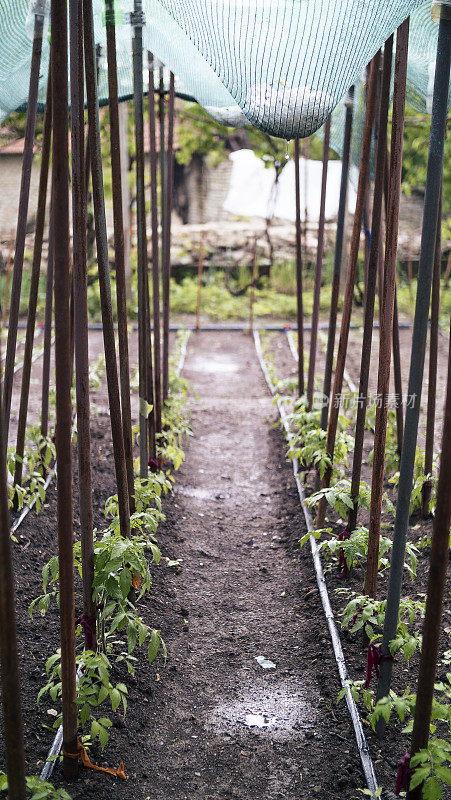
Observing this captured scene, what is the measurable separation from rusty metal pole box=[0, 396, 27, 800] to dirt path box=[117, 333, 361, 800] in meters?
0.70

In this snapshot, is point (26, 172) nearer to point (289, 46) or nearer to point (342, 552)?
point (289, 46)

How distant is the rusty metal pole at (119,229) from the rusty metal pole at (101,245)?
0.28 feet

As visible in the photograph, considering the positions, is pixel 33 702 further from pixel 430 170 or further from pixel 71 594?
pixel 430 170

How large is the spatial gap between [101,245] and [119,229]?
0.34 m

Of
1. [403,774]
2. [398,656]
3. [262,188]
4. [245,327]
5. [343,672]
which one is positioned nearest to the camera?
[403,774]

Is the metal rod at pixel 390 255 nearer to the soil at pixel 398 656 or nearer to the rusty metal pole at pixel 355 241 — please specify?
the rusty metal pole at pixel 355 241

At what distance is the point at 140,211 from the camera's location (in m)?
3.07

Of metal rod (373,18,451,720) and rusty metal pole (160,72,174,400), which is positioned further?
rusty metal pole (160,72,174,400)

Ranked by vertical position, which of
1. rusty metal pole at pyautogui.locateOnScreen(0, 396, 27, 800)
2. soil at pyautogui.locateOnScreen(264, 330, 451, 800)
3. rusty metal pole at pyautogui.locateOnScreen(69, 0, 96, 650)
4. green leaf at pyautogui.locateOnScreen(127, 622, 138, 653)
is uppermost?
rusty metal pole at pyautogui.locateOnScreen(69, 0, 96, 650)

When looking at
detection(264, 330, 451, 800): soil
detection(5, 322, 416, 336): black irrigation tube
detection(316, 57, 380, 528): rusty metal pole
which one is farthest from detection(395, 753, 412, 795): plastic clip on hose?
detection(5, 322, 416, 336): black irrigation tube

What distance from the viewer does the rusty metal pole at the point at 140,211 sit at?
2.87 m

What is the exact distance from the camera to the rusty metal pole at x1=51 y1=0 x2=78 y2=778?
5.05ft

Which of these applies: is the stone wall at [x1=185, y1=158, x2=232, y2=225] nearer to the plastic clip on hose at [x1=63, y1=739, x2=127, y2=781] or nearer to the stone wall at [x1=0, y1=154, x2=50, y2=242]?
the stone wall at [x1=0, y1=154, x2=50, y2=242]

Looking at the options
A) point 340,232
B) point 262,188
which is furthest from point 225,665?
point 262,188
